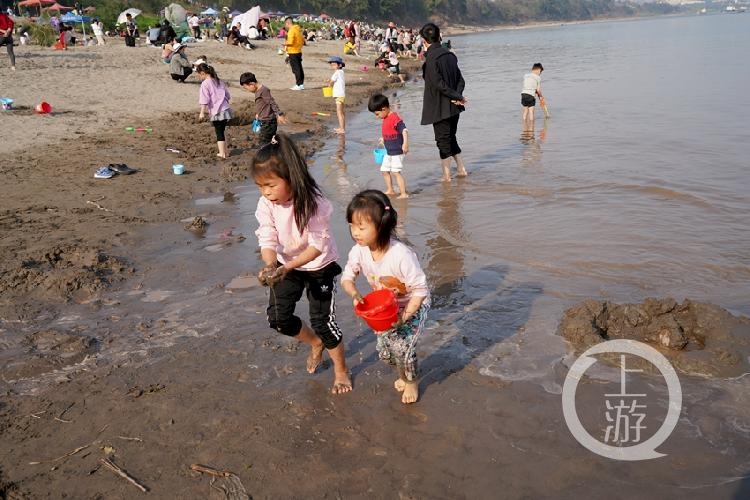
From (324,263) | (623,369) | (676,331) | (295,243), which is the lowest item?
(623,369)

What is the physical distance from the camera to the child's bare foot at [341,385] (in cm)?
347

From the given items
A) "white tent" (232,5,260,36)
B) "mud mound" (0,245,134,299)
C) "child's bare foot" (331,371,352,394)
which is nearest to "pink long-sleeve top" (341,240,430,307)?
"child's bare foot" (331,371,352,394)

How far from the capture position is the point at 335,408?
332 centimetres

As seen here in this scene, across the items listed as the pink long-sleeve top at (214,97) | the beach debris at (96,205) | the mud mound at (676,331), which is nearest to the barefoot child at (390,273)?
the mud mound at (676,331)

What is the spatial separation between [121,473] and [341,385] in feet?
4.17

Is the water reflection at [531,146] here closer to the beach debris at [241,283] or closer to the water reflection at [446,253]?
the water reflection at [446,253]

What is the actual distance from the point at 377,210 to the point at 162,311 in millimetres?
2402

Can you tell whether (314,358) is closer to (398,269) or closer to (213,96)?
(398,269)

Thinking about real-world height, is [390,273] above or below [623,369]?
above

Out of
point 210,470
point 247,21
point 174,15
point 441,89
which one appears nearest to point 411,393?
point 210,470

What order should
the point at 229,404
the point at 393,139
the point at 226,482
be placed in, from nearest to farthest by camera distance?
the point at 226,482
the point at 229,404
the point at 393,139

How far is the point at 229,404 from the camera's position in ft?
11.0

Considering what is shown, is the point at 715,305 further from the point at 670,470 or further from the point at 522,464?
the point at 522,464

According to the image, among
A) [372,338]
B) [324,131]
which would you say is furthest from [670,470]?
[324,131]
